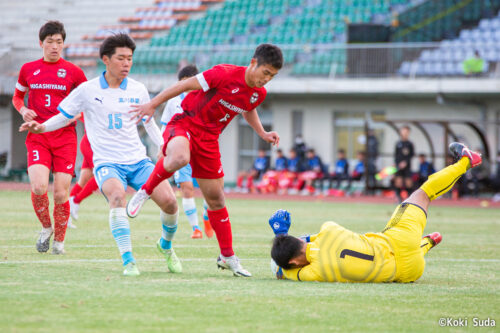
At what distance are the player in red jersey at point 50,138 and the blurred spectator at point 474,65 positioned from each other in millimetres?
19000

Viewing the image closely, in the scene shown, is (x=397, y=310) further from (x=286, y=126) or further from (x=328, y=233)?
(x=286, y=126)

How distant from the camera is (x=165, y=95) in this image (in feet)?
21.4

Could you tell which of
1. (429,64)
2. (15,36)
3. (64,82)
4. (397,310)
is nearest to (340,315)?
(397,310)

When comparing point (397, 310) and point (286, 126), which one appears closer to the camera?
point (397, 310)

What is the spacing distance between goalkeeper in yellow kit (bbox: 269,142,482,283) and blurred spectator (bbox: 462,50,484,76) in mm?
19614

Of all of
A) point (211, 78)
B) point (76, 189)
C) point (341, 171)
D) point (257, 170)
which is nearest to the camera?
point (211, 78)

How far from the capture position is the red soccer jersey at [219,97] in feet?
22.0

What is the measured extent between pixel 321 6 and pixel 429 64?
6711 mm

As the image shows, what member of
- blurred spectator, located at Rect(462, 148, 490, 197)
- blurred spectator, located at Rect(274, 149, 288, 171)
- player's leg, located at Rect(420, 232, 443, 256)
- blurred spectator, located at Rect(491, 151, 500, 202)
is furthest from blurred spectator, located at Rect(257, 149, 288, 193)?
player's leg, located at Rect(420, 232, 443, 256)

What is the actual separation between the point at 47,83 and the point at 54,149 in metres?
0.77

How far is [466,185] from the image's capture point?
82.6 feet

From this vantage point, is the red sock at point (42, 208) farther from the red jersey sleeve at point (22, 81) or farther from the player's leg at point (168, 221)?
the player's leg at point (168, 221)

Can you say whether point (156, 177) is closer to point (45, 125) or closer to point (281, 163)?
point (45, 125)

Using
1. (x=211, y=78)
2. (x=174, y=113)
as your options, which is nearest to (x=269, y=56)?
(x=211, y=78)
